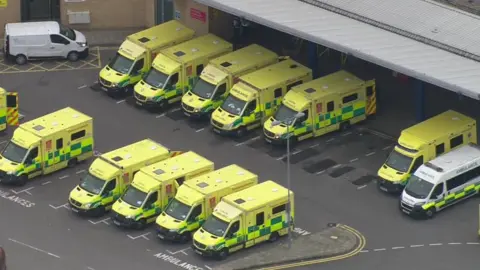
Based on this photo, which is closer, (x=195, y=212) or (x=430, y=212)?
(x=195, y=212)

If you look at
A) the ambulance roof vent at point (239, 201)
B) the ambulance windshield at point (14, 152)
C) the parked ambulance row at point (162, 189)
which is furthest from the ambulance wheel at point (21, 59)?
the ambulance roof vent at point (239, 201)

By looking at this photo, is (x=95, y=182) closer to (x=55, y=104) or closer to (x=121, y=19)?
(x=55, y=104)

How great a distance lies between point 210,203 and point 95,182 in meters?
6.33

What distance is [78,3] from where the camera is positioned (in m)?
105

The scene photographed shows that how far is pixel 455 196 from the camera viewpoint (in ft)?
273

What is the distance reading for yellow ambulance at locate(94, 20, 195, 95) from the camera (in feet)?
318

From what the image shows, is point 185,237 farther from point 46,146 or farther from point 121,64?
point 121,64

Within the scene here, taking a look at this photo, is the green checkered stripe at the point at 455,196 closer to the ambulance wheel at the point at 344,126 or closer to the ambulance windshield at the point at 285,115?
the ambulance wheel at the point at 344,126

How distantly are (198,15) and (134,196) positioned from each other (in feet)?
74.1

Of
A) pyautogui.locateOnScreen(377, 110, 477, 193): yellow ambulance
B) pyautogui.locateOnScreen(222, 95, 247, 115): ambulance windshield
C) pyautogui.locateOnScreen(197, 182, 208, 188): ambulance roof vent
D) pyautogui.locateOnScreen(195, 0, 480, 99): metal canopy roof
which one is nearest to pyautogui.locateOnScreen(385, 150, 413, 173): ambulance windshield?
pyautogui.locateOnScreen(377, 110, 477, 193): yellow ambulance

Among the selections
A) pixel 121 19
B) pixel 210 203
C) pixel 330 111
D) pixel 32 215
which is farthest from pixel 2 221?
pixel 121 19

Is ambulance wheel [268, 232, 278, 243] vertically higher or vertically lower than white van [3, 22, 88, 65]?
lower

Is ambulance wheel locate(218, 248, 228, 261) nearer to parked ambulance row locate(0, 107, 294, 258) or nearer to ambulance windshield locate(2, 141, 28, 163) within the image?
parked ambulance row locate(0, 107, 294, 258)

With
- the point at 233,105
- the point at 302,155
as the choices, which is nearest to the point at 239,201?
the point at 302,155
